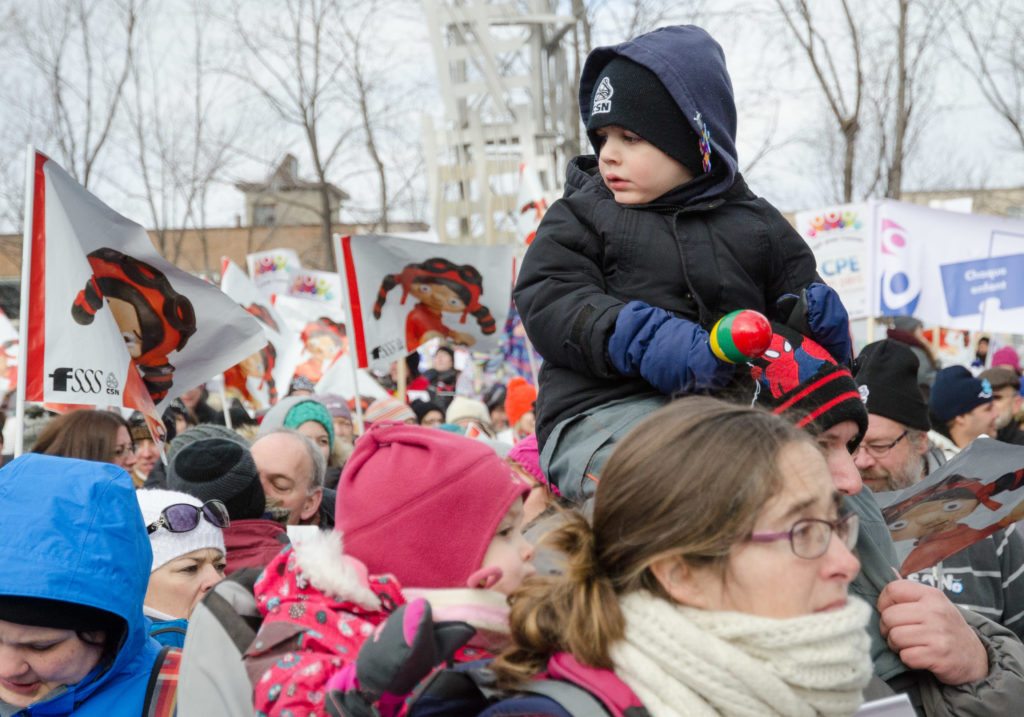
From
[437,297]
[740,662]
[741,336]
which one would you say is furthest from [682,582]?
[437,297]

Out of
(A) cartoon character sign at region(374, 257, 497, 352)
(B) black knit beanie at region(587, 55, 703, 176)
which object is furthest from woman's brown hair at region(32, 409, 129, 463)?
(B) black knit beanie at region(587, 55, 703, 176)

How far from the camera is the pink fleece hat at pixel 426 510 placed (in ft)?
6.53

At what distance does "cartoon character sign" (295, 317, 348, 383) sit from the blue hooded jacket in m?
9.35

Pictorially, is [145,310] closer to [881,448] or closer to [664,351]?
[881,448]

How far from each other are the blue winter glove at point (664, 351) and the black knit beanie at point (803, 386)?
0.11 metres

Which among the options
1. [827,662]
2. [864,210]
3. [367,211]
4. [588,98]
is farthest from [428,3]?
[827,662]

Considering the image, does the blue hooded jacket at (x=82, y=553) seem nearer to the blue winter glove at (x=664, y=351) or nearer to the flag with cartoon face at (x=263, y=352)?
the blue winter glove at (x=664, y=351)

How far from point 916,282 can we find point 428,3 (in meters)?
11.5

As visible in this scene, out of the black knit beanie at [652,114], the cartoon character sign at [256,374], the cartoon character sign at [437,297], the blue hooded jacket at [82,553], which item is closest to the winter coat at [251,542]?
the blue hooded jacket at [82,553]

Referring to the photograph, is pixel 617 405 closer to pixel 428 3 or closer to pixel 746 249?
pixel 746 249

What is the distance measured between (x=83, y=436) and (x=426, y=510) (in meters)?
3.77

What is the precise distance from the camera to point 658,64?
2336mm

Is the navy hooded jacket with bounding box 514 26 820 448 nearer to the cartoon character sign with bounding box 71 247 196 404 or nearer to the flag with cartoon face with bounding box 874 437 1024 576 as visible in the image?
the flag with cartoon face with bounding box 874 437 1024 576

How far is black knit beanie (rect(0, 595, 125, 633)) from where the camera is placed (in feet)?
7.88
